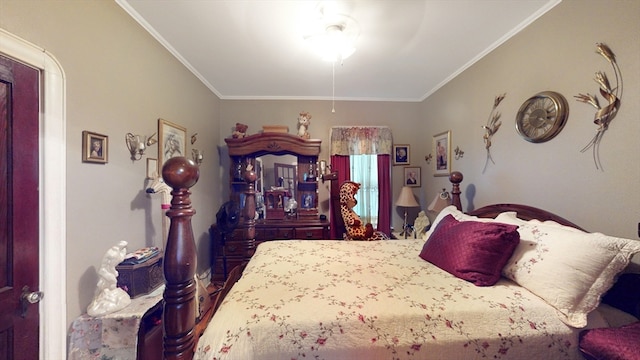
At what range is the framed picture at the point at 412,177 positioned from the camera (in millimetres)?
3617

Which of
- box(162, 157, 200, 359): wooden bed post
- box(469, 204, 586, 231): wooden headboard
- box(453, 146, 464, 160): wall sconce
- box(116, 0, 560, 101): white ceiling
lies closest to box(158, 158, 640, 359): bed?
box(162, 157, 200, 359): wooden bed post

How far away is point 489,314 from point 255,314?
1012 millimetres

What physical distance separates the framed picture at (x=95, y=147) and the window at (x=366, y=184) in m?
2.77

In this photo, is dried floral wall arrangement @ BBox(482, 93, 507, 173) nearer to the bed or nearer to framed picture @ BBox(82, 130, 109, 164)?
the bed

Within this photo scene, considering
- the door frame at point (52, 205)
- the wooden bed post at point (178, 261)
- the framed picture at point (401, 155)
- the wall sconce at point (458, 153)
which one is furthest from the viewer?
the framed picture at point (401, 155)

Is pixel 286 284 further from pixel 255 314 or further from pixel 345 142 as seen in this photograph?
pixel 345 142

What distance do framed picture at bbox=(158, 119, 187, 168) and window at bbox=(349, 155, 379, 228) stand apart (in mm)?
2218

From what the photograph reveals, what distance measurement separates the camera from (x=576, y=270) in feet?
3.51

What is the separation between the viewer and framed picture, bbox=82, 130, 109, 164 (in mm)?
1373

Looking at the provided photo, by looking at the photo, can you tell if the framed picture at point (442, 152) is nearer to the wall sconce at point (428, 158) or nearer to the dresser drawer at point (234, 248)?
the wall sconce at point (428, 158)

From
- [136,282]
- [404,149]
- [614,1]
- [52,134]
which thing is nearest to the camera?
[52,134]

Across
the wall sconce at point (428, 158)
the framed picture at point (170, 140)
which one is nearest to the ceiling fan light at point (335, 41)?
the framed picture at point (170, 140)

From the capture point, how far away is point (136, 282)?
1515 mm

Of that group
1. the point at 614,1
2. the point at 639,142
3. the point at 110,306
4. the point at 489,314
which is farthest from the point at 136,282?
the point at 614,1
